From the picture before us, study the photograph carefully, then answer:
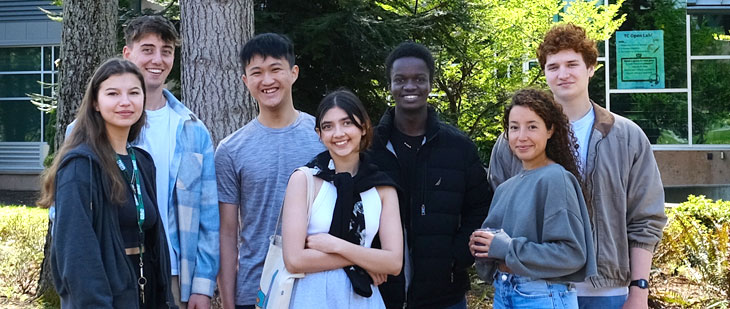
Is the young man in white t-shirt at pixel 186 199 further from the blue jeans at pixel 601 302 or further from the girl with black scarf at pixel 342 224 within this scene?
the blue jeans at pixel 601 302

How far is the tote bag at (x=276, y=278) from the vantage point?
3145 millimetres


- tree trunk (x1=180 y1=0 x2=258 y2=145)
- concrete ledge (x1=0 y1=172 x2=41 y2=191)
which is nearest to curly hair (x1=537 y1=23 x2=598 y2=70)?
tree trunk (x1=180 y1=0 x2=258 y2=145)

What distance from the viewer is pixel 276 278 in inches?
126

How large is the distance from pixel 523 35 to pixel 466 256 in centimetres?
904

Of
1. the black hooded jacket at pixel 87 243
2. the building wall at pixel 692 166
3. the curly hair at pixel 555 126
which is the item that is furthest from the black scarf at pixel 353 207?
the building wall at pixel 692 166

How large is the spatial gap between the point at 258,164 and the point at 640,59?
18013 mm

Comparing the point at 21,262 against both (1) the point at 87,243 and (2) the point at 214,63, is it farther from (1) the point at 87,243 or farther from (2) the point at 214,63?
(1) the point at 87,243

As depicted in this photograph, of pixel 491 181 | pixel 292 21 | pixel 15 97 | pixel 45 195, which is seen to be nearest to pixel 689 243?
pixel 491 181

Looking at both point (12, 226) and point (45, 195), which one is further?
point (12, 226)

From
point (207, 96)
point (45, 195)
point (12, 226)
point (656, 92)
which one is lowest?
point (12, 226)

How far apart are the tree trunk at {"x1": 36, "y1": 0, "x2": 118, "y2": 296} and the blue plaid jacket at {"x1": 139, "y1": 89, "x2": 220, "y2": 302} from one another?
17.1 ft

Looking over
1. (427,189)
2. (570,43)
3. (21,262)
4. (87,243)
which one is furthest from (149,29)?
(21,262)

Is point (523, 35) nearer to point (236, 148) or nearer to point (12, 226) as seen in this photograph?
point (12, 226)

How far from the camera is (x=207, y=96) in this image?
18.9 feet
